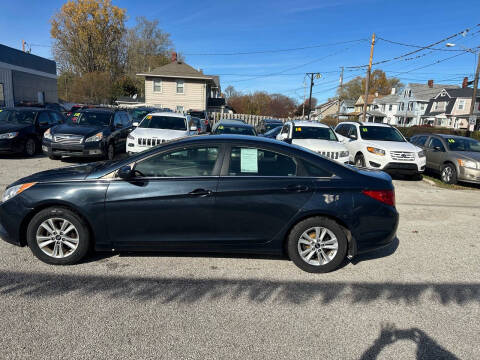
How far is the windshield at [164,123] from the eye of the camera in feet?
35.9

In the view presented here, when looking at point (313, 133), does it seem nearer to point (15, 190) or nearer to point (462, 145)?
point (462, 145)

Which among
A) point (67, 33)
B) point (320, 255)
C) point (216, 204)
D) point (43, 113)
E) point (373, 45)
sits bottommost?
point (320, 255)

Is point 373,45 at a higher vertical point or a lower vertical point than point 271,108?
higher

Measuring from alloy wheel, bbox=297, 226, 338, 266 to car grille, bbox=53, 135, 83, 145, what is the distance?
8.37 m

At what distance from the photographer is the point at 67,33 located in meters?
50.9

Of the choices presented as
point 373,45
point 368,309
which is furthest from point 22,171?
point 373,45

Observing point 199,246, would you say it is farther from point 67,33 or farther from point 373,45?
point 67,33

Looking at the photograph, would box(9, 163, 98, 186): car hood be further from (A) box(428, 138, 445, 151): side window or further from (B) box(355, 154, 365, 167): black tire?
(A) box(428, 138, 445, 151): side window

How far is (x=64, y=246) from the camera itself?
390 cm

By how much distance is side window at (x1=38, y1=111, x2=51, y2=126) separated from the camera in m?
11.7

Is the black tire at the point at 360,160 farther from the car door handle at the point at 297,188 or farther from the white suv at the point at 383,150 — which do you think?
the car door handle at the point at 297,188

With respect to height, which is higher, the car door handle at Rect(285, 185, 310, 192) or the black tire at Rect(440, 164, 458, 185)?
the car door handle at Rect(285, 185, 310, 192)

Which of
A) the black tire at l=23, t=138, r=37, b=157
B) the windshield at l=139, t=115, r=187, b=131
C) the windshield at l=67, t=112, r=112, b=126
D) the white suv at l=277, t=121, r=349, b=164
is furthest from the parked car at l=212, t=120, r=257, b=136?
the black tire at l=23, t=138, r=37, b=157

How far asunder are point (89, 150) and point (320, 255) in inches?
331
